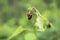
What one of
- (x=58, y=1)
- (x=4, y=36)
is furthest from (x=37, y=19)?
(x=58, y=1)

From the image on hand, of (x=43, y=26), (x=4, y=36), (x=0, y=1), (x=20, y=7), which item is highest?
(x=0, y=1)

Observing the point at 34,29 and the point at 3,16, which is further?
the point at 3,16

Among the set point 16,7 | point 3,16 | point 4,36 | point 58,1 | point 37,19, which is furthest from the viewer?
point 16,7

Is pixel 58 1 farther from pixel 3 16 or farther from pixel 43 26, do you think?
pixel 43 26

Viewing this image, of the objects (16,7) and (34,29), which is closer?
(34,29)

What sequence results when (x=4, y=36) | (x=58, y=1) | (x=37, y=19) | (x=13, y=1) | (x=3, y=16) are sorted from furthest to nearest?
(x=13, y=1), (x=3, y=16), (x=58, y=1), (x=4, y=36), (x=37, y=19)

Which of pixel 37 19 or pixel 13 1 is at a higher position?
pixel 13 1

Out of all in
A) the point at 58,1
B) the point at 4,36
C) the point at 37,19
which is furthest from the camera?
the point at 58,1

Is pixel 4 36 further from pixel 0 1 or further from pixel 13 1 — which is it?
pixel 13 1

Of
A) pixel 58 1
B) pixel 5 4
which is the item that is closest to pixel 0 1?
pixel 5 4
